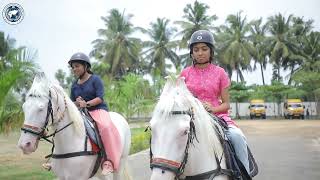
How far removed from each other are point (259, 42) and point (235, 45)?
14.5 ft

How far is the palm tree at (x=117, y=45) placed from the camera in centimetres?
4981

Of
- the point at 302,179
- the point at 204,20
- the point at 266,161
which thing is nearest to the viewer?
the point at 302,179

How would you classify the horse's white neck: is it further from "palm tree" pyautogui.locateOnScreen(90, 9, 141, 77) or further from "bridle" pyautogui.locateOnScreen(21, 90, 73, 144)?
"palm tree" pyautogui.locateOnScreen(90, 9, 141, 77)

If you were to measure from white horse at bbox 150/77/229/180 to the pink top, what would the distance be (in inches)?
14.9

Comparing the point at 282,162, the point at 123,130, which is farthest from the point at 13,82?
the point at 282,162

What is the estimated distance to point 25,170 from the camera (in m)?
10.7

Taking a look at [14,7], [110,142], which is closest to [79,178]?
[110,142]

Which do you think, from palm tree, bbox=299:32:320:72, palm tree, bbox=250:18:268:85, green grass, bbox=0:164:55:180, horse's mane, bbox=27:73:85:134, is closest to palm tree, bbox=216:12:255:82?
palm tree, bbox=250:18:268:85

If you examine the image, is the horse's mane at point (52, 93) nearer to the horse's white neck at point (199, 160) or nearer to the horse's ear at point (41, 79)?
the horse's ear at point (41, 79)

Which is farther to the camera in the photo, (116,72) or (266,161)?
(116,72)

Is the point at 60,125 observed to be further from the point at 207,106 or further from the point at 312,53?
the point at 312,53

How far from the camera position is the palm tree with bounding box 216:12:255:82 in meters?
51.0

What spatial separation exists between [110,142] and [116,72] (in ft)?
152

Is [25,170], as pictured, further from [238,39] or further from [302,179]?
[238,39]
